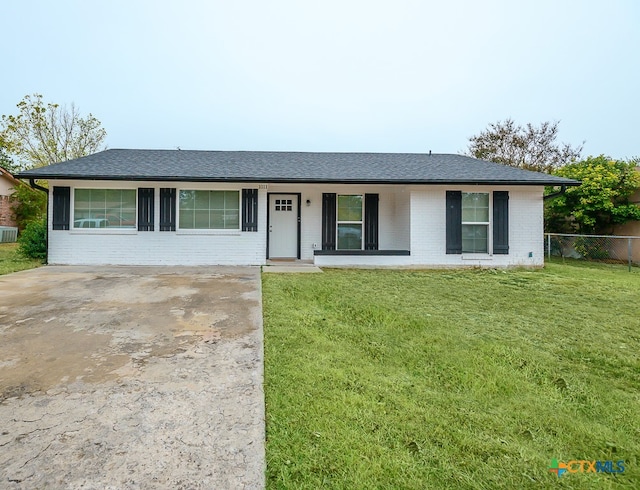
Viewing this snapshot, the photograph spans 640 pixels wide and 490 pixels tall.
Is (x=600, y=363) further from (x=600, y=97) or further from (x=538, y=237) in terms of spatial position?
(x=600, y=97)

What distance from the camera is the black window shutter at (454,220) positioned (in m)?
9.13

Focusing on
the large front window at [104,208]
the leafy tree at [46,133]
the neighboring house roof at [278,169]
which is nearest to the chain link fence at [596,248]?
the neighboring house roof at [278,169]

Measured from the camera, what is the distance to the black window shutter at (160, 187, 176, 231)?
8930mm

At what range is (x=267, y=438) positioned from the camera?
70.5 inches

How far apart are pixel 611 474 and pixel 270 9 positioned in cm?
1586

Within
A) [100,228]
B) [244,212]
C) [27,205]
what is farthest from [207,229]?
[27,205]

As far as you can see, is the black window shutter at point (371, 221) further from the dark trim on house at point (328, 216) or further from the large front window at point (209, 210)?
the large front window at point (209, 210)

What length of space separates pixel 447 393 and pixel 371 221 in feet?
26.1

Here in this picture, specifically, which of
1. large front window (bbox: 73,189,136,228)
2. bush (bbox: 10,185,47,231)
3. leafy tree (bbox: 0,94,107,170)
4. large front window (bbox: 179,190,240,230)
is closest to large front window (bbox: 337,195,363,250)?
large front window (bbox: 179,190,240,230)

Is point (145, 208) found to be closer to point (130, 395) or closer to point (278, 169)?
point (278, 169)

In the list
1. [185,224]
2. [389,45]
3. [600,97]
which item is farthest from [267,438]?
[600,97]

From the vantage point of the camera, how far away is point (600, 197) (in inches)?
444

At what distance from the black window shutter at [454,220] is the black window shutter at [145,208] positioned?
7.87 metres

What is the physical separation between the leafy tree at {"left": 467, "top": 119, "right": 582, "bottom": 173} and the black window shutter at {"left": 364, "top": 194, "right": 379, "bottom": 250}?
1489cm
